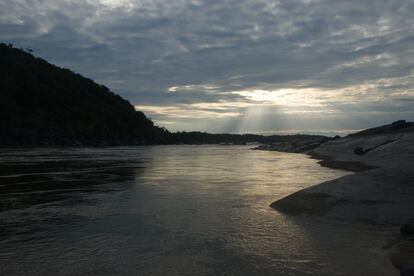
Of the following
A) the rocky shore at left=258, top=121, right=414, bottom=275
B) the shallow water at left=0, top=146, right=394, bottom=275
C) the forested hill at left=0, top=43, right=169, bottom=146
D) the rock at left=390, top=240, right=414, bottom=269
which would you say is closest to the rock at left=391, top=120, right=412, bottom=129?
the rocky shore at left=258, top=121, right=414, bottom=275

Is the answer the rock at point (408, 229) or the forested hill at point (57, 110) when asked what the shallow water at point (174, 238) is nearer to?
the rock at point (408, 229)

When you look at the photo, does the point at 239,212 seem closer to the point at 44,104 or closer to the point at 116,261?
the point at 116,261

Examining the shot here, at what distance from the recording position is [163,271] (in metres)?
7.62

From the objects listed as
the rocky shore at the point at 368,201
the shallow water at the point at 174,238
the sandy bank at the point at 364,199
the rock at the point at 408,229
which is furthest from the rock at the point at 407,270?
the sandy bank at the point at 364,199

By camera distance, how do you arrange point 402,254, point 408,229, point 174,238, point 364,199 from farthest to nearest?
point 364,199 < point 174,238 < point 408,229 < point 402,254

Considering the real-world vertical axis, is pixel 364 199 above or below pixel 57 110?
below

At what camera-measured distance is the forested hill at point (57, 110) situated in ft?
296

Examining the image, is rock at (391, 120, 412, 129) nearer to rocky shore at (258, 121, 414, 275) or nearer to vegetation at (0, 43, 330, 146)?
rocky shore at (258, 121, 414, 275)

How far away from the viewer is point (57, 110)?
110 m

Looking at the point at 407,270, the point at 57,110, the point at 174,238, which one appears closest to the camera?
the point at 407,270

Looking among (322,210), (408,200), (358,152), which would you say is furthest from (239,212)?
(358,152)

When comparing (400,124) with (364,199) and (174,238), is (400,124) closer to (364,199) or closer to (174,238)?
(364,199)

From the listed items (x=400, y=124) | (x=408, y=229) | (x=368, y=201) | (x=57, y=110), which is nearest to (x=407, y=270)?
(x=408, y=229)

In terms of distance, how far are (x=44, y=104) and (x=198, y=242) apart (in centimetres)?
10827
